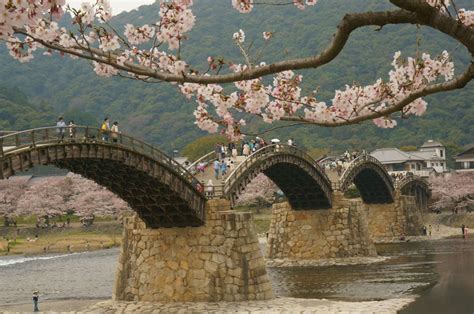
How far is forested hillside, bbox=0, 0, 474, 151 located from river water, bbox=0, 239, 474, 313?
165 ft

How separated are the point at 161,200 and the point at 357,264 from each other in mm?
17156

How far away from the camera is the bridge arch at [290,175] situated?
96.6 feet

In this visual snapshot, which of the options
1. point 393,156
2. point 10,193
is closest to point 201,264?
point 10,193

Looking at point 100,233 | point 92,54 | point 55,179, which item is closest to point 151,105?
point 55,179

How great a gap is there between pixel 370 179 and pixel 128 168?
3381 cm

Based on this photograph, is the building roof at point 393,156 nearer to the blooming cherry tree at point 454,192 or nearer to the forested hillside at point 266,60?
the blooming cherry tree at point 454,192

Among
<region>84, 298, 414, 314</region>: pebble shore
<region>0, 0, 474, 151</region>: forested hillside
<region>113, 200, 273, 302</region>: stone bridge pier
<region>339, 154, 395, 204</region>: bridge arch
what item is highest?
<region>0, 0, 474, 151</region>: forested hillside

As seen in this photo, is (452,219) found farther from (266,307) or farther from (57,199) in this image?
(266,307)

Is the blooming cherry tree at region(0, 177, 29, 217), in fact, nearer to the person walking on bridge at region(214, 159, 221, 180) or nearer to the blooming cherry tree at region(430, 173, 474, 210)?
the blooming cherry tree at region(430, 173, 474, 210)

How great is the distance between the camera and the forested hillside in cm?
10431

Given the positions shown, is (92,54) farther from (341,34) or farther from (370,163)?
(370,163)

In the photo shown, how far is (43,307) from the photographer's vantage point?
89.8 feet

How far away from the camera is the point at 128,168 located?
75.5ft

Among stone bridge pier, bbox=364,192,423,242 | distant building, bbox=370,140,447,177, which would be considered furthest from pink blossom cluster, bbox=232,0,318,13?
distant building, bbox=370,140,447,177
